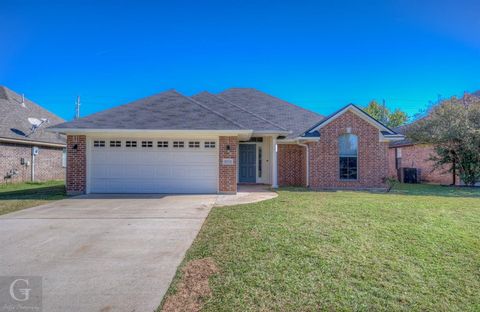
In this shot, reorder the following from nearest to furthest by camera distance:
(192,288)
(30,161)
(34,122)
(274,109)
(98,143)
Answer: (192,288) < (98,143) < (30,161) < (274,109) < (34,122)

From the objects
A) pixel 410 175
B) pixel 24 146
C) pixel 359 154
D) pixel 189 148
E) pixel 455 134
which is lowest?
pixel 410 175

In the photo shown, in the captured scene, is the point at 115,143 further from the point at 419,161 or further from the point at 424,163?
the point at 419,161

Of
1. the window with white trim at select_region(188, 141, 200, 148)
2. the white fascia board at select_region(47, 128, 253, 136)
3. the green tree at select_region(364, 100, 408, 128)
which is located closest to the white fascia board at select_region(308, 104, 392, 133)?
the white fascia board at select_region(47, 128, 253, 136)

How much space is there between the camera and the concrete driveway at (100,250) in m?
3.10

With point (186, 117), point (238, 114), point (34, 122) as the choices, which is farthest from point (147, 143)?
point (34, 122)

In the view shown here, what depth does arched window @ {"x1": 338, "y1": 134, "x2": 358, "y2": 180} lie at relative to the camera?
13.0 meters

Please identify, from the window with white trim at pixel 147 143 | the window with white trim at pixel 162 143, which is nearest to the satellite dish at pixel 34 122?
the window with white trim at pixel 147 143

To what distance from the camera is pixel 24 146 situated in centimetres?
1597

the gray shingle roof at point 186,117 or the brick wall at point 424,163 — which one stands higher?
the gray shingle roof at point 186,117

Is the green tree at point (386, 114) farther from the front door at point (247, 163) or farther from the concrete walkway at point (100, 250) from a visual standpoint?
the concrete walkway at point (100, 250)

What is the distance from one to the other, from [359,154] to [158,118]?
970 centimetres

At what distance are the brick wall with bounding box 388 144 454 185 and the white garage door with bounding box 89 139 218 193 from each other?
13696mm
